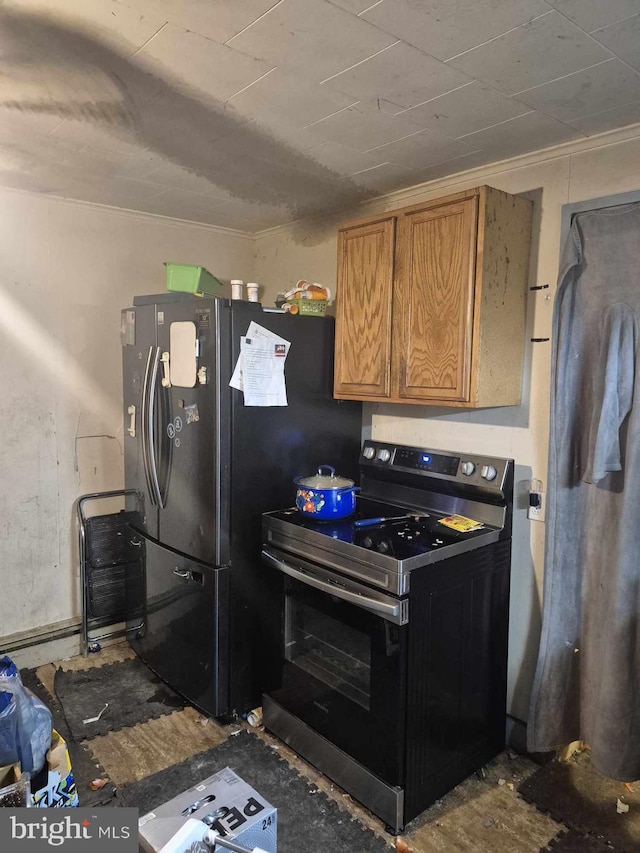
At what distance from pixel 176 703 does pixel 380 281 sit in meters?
2.13

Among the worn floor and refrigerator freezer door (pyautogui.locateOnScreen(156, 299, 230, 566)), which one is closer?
the worn floor

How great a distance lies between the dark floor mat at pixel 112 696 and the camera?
259 centimetres

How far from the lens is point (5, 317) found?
2.91m

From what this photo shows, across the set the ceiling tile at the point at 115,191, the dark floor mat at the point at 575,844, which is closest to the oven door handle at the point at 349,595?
the dark floor mat at the point at 575,844

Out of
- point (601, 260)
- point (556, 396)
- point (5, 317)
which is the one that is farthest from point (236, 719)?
point (601, 260)

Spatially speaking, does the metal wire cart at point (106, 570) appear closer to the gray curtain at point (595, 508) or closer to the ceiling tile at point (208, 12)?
the gray curtain at point (595, 508)

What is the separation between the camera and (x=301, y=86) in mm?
1737

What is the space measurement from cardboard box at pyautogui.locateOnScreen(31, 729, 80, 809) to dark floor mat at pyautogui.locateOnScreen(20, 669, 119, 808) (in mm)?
345

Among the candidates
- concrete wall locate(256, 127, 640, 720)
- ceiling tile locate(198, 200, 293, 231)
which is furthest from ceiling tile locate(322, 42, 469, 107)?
ceiling tile locate(198, 200, 293, 231)

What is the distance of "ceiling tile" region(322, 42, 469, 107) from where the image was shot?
156cm

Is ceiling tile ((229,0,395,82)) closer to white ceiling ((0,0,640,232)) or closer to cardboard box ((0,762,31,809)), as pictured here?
white ceiling ((0,0,640,232))

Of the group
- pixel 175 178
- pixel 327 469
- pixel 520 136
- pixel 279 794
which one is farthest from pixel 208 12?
pixel 279 794

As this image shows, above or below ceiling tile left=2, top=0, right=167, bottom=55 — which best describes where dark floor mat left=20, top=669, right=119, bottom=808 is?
below

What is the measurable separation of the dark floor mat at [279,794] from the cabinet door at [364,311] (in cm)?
153
